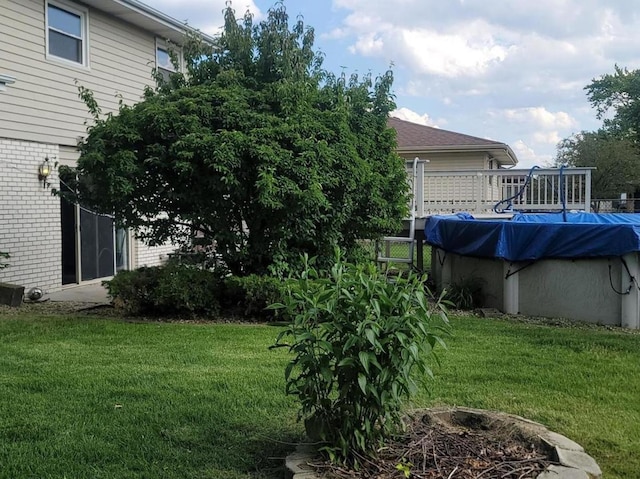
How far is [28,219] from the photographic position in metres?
9.80

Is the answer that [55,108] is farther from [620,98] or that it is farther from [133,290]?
[620,98]

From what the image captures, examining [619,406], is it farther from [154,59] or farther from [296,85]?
[154,59]

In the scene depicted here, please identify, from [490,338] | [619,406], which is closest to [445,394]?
[619,406]

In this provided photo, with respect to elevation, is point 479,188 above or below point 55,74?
below

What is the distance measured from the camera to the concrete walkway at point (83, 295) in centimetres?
936

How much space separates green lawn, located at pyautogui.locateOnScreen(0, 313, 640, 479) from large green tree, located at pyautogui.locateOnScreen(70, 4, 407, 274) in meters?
1.50

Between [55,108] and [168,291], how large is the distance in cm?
478

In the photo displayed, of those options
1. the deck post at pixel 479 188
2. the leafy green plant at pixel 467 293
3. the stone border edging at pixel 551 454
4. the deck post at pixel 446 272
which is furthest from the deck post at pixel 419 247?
the stone border edging at pixel 551 454

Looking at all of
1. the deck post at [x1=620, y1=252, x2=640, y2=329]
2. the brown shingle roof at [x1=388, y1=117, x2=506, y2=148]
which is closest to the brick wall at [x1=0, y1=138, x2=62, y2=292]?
the deck post at [x1=620, y1=252, x2=640, y2=329]

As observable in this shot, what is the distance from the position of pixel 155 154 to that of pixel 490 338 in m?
4.30

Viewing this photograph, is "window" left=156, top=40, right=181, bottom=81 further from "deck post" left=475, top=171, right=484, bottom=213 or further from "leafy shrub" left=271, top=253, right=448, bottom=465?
"leafy shrub" left=271, top=253, right=448, bottom=465

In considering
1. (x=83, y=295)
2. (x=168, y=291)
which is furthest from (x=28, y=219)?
(x=168, y=291)

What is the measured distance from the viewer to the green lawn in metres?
3.21

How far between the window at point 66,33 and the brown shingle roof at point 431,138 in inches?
403
